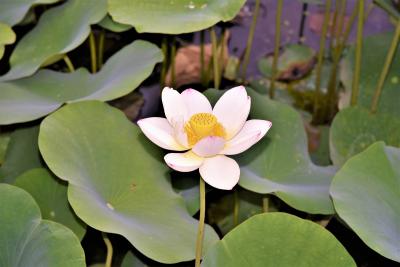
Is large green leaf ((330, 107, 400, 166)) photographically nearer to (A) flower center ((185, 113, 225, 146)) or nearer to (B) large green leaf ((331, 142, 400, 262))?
(B) large green leaf ((331, 142, 400, 262))

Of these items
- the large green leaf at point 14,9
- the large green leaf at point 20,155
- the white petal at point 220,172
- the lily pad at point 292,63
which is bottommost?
the lily pad at point 292,63

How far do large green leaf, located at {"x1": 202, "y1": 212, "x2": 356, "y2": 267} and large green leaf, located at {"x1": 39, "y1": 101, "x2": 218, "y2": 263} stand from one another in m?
0.10

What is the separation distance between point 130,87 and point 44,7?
2.24 ft

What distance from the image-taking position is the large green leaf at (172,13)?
106 cm

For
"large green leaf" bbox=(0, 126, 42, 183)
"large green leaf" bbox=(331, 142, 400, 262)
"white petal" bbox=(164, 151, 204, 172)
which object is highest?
A: "white petal" bbox=(164, 151, 204, 172)

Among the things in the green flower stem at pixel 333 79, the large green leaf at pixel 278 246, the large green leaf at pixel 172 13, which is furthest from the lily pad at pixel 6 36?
the green flower stem at pixel 333 79

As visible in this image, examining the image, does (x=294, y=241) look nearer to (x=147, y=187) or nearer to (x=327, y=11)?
(x=147, y=187)

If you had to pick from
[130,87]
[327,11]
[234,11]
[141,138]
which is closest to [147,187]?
[141,138]

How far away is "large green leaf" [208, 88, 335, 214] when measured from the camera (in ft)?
3.18

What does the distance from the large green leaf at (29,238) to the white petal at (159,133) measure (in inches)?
6.5

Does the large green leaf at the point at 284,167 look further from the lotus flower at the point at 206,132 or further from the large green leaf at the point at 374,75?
the large green leaf at the point at 374,75

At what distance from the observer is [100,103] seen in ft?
3.48

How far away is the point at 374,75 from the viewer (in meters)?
1.43

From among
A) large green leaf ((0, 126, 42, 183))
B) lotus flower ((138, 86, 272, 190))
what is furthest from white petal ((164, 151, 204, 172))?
large green leaf ((0, 126, 42, 183))
